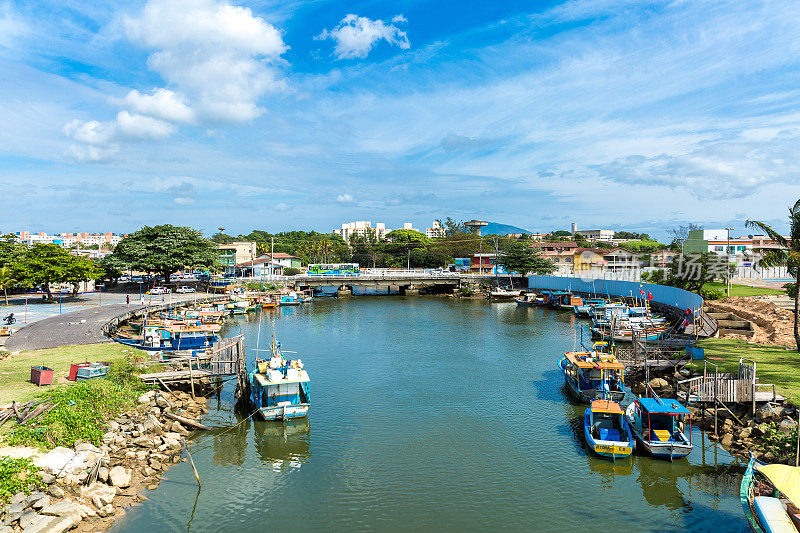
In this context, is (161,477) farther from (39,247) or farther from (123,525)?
(39,247)

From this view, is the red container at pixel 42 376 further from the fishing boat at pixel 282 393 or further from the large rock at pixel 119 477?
the fishing boat at pixel 282 393

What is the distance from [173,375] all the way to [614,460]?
22012mm

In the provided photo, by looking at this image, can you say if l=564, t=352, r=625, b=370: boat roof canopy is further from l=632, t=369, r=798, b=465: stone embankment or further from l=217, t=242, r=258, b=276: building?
l=217, t=242, r=258, b=276: building

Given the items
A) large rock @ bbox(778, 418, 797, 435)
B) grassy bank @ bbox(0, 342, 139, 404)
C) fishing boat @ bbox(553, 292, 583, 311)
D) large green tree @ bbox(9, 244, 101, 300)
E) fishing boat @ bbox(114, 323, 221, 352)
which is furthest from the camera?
fishing boat @ bbox(553, 292, 583, 311)

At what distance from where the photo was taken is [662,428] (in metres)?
20.3

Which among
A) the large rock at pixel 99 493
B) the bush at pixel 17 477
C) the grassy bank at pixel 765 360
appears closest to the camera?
the bush at pixel 17 477

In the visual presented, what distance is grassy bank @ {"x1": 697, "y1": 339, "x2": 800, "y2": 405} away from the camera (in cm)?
2211

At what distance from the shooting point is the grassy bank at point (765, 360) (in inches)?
870

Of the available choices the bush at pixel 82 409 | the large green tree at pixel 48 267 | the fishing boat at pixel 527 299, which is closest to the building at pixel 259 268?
the large green tree at pixel 48 267

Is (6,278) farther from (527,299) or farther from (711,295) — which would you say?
(711,295)

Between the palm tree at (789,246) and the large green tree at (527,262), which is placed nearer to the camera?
the palm tree at (789,246)

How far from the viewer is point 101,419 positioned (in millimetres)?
20203

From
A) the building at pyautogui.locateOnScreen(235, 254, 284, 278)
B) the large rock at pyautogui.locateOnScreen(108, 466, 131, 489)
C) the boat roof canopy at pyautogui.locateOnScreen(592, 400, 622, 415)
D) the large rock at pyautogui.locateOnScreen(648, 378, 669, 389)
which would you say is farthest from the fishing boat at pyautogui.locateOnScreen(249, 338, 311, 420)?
the building at pyautogui.locateOnScreen(235, 254, 284, 278)

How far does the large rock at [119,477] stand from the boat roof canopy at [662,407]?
20266 mm
